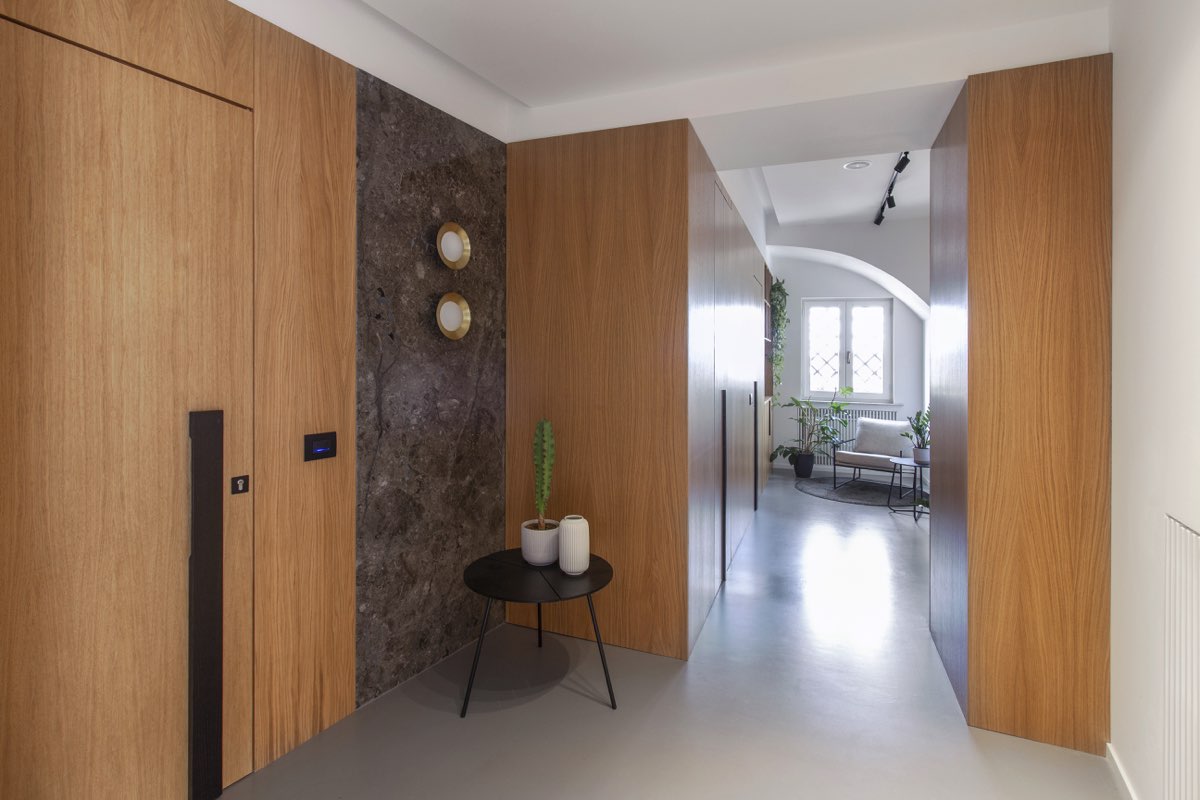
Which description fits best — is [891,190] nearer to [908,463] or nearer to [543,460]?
[908,463]

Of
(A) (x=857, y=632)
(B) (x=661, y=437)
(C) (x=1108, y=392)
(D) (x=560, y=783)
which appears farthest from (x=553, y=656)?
(C) (x=1108, y=392)

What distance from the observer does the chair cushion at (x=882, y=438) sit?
6.67m

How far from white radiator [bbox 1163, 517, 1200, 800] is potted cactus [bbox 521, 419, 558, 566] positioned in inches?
76.7

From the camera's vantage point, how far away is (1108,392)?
2139 mm

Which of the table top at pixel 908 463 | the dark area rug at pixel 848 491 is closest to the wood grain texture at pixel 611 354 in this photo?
the table top at pixel 908 463

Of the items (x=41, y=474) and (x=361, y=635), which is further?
(x=361, y=635)

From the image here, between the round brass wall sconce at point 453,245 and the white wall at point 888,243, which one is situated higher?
the white wall at point 888,243

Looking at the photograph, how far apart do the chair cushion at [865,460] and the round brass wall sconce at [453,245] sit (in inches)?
205

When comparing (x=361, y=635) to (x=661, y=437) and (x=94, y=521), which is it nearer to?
(x=94, y=521)

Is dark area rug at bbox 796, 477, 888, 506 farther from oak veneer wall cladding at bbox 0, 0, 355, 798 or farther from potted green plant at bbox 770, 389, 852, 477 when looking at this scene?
oak veneer wall cladding at bbox 0, 0, 355, 798

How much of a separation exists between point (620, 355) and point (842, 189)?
388 centimetres

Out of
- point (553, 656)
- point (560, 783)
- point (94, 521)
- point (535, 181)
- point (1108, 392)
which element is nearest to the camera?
point (94, 521)

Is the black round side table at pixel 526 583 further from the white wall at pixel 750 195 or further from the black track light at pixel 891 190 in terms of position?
the black track light at pixel 891 190

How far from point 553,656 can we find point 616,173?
2.25 metres
